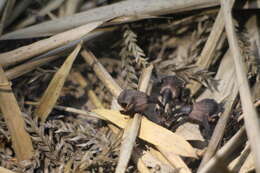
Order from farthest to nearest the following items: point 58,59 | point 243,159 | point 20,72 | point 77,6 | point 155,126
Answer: point 77,6
point 58,59
point 20,72
point 155,126
point 243,159

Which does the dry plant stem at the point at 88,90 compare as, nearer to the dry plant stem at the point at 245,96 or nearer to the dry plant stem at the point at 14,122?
the dry plant stem at the point at 14,122

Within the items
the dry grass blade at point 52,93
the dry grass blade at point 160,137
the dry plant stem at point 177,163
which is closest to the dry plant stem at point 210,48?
the dry grass blade at point 160,137

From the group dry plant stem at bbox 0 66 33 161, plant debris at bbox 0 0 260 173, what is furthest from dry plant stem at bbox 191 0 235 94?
dry plant stem at bbox 0 66 33 161

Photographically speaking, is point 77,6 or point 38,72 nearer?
point 38,72

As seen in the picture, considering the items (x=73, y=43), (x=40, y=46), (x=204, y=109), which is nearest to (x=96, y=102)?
(x=73, y=43)

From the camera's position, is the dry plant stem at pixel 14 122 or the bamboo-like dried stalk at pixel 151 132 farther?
the dry plant stem at pixel 14 122

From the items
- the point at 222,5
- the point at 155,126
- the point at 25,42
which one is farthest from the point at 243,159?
the point at 25,42

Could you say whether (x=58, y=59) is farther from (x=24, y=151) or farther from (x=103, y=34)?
(x=24, y=151)

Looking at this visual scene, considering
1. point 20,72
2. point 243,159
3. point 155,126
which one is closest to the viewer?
point 243,159

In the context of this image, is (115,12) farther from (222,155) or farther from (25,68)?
(222,155)
